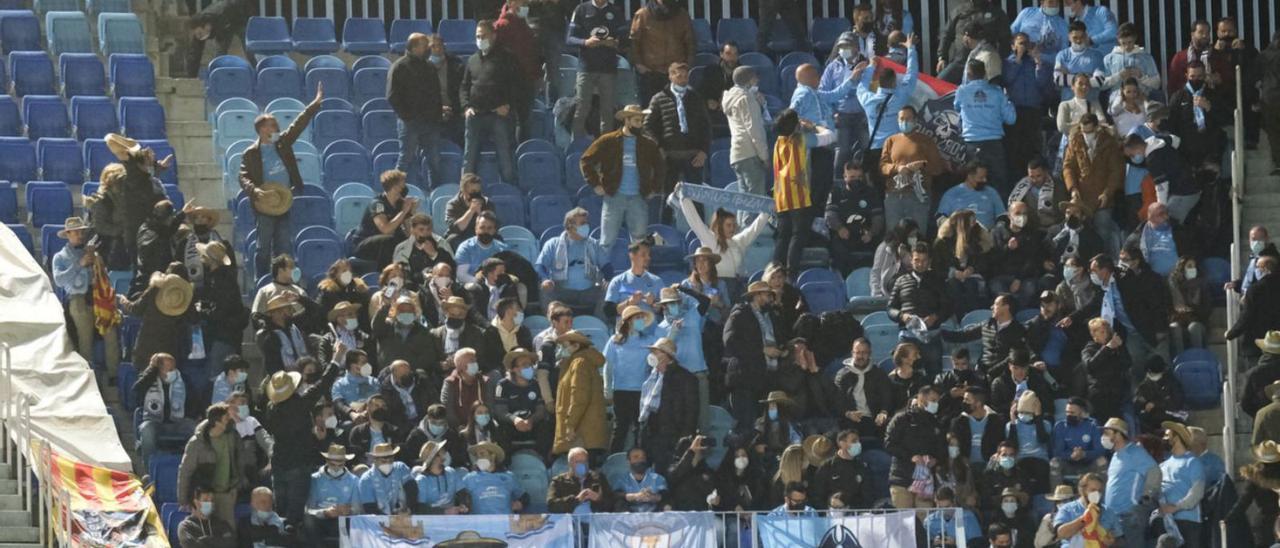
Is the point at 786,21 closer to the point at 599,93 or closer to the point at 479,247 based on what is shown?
the point at 599,93

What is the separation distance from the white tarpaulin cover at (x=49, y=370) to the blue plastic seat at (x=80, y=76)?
3.20 m

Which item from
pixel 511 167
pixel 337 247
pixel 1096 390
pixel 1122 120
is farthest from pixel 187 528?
pixel 1122 120

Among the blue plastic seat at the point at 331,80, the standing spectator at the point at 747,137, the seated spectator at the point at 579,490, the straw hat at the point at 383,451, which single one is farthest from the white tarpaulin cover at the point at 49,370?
the standing spectator at the point at 747,137

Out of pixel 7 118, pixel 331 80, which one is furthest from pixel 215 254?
pixel 331 80

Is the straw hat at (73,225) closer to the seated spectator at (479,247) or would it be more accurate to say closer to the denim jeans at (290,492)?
the denim jeans at (290,492)

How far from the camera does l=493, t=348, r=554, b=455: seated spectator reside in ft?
76.0

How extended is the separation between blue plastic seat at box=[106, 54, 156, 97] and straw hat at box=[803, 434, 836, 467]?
740 cm

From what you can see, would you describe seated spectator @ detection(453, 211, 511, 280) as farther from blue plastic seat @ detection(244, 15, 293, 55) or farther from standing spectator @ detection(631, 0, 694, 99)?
blue plastic seat @ detection(244, 15, 293, 55)

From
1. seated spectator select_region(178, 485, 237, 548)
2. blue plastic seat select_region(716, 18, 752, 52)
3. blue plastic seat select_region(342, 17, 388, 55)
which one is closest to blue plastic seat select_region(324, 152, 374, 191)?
blue plastic seat select_region(342, 17, 388, 55)

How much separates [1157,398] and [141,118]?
9131mm

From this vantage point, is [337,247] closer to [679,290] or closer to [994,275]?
[679,290]

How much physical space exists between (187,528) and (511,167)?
5719mm

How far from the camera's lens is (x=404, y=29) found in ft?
93.6

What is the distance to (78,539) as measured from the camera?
834 inches
